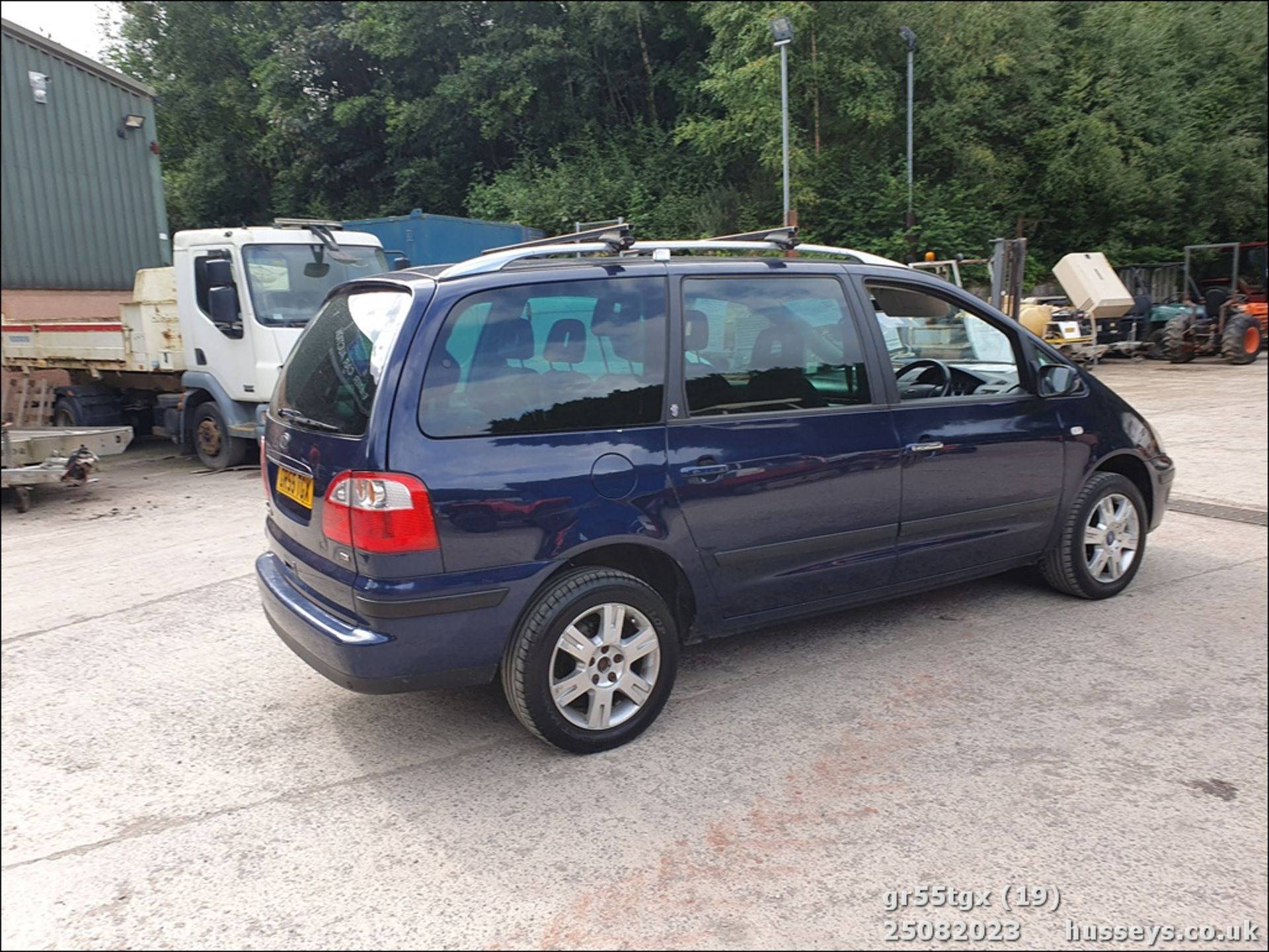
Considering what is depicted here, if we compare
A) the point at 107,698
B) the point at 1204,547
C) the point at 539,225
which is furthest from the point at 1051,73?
the point at 107,698

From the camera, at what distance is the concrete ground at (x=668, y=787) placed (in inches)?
101

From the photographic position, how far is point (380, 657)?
3.17 m

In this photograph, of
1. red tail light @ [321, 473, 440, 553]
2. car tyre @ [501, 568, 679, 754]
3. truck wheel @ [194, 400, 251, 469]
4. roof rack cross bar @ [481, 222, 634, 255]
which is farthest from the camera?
truck wheel @ [194, 400, 251, 469]

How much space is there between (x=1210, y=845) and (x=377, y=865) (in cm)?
253

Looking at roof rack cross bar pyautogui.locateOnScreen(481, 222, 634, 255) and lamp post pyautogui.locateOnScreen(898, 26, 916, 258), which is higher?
lamp post pyautogui.locateOnScreen(898, 26, 916, 258)

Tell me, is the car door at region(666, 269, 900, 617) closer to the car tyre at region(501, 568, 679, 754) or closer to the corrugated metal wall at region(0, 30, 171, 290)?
the car tyre at region(501, 568, 679, 754)

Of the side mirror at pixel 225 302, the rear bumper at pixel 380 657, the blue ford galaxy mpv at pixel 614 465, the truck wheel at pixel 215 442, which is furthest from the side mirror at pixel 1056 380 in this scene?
the truck wheel at pixel 215 442

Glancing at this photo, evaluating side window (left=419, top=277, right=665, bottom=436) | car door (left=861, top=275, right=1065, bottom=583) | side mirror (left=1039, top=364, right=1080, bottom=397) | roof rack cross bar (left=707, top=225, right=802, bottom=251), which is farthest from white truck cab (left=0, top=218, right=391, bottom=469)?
side mirror (left=1039, top=364, right=1080, bottom=397)

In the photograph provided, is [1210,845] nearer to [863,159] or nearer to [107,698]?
[107,698]

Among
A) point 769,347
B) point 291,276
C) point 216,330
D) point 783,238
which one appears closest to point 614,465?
point 769,347

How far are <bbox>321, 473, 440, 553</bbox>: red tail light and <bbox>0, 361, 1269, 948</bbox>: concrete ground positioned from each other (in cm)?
87

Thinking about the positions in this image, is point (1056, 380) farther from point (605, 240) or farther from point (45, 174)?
point (45, 174)

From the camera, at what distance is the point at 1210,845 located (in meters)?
2.88

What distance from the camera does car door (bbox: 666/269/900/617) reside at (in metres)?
3.75
